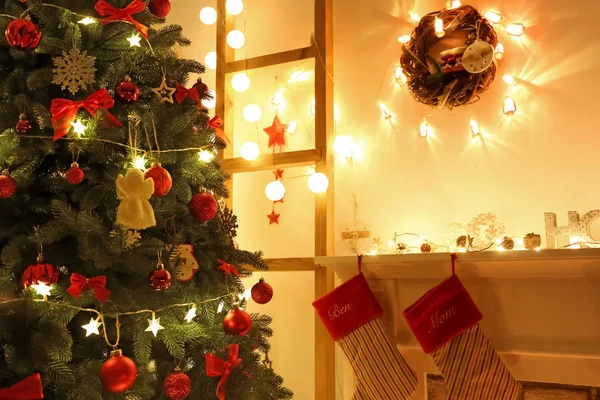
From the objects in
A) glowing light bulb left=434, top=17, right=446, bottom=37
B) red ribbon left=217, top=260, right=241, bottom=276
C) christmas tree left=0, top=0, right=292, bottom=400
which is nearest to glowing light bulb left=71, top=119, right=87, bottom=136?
christmas tree left=0, top=0, right=292, bottom=400

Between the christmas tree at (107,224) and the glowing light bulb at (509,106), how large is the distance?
3.58 feet

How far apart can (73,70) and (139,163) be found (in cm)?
27

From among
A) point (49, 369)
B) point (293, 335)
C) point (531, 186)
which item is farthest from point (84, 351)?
point (531, 186)

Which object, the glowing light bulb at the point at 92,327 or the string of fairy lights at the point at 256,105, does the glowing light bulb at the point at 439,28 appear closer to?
the string of fairy lights at the point at 256,105

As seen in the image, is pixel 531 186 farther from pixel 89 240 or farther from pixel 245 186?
pixel 89 240

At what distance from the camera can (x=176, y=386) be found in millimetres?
1241

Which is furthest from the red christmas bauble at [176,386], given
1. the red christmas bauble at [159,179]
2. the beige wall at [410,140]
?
the beige wall at [410,140]

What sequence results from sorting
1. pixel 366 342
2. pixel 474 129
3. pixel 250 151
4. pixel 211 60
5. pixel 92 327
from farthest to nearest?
pixel 211 60, pixel 250 151, pixel 474 129, pixel 366 342, pixel 92 327

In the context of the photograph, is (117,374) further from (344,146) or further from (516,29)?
(516,29)

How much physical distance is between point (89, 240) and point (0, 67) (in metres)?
0.50

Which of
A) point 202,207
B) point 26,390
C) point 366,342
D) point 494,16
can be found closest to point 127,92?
point 202,207

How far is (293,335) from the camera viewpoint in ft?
7.72

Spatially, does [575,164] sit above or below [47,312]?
above

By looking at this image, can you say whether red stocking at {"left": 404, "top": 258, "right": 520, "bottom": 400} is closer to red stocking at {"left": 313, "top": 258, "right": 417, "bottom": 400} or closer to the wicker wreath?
red stocking at {"left": 313, "top": 258, "right": 417, "bottom": 400}
